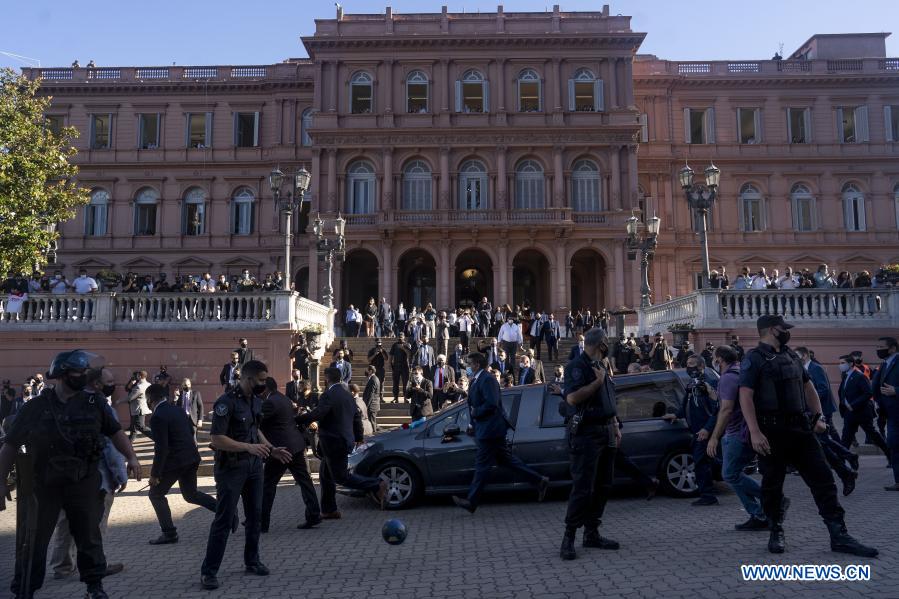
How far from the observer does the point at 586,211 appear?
34.5 m

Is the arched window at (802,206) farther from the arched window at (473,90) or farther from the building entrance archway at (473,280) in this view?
the arched window at (473,90)

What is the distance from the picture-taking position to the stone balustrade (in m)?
19.1

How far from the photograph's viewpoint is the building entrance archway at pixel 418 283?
37219 mm

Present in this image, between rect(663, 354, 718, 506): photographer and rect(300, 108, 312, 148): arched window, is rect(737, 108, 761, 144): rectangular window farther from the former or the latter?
rect(663, 354, 718, 506): photographer

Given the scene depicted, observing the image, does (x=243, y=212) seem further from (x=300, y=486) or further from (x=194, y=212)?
(x=300, y=486)

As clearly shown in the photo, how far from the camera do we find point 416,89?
35.9 m

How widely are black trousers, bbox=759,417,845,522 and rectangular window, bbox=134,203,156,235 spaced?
1521 inches

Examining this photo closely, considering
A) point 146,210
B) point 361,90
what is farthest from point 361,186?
point 146,210

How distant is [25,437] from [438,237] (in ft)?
96.1

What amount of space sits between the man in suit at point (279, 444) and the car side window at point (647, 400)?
14.4 ft

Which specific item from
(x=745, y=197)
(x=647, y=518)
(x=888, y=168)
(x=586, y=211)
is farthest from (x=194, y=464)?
(x=888, y=168)

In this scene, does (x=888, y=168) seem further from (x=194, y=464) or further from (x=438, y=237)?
(x=194, y=464)

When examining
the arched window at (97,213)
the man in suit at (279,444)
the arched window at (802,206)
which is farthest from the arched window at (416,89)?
the man in suit at (279,444)

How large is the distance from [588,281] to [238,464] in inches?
1286
